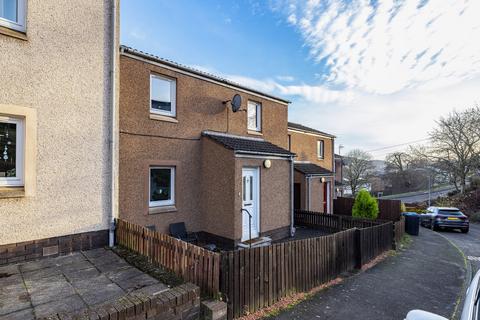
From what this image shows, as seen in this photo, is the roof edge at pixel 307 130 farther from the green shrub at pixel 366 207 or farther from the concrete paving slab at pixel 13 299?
the concrete paving slab at pixel 13 299

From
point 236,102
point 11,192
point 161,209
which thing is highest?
point 236,102

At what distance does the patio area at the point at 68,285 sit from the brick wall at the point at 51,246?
127mm

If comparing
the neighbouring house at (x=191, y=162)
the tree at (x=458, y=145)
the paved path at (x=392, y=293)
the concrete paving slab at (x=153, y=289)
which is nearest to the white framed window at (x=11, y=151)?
the neighbouring house at (x=191, y=162)

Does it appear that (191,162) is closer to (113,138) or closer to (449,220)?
(113,138)

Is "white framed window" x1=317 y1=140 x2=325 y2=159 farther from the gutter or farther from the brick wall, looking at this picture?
the brick wall

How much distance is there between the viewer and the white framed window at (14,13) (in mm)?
4891

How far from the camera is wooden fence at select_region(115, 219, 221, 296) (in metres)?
4.29

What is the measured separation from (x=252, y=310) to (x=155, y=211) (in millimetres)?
4542

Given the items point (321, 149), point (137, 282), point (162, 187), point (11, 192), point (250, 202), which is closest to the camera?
point (137, 282)

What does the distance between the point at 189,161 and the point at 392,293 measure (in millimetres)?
7092

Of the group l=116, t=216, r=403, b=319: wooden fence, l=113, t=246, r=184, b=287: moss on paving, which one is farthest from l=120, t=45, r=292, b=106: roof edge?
l=113, t=246, r=184, b=287: moss on paving

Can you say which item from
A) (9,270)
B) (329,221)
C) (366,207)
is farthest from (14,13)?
(366,207)

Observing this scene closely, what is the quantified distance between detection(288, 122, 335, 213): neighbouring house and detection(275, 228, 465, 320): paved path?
252 inches

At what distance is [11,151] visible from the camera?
193 inches
